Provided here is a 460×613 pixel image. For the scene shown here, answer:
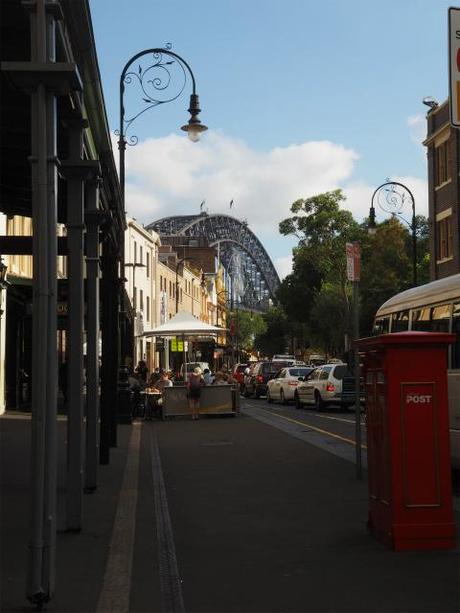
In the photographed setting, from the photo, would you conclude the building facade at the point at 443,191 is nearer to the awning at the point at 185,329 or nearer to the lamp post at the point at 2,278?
the awning at the point at 185,329

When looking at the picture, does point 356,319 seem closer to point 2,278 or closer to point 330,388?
point 2,278

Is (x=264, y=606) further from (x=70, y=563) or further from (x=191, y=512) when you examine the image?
(x=191, y=512)

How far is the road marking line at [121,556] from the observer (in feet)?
18.7

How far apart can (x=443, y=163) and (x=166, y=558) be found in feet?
115

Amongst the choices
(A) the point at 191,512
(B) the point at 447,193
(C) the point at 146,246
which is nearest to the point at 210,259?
(C) the point at 146,246

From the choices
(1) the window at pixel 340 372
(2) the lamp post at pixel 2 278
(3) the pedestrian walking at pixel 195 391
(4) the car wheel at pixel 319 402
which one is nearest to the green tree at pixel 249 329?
(4) the car wheel at pixel 319 402

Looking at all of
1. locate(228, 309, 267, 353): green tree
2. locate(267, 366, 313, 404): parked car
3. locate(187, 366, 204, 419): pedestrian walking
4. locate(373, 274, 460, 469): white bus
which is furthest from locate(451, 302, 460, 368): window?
locate(228, 309, 267, 353): green tree

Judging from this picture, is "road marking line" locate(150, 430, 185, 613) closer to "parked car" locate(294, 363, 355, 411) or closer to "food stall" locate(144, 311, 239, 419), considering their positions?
"food stall" locate(144, 311, 239, 419)

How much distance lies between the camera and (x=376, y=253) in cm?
5906

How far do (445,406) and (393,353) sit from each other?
0.61 m

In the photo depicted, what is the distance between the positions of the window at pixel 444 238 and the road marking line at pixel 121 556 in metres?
29.5

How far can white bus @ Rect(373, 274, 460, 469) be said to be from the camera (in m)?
10.7

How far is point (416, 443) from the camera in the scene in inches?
277

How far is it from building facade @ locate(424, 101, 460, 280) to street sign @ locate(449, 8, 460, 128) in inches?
1199
